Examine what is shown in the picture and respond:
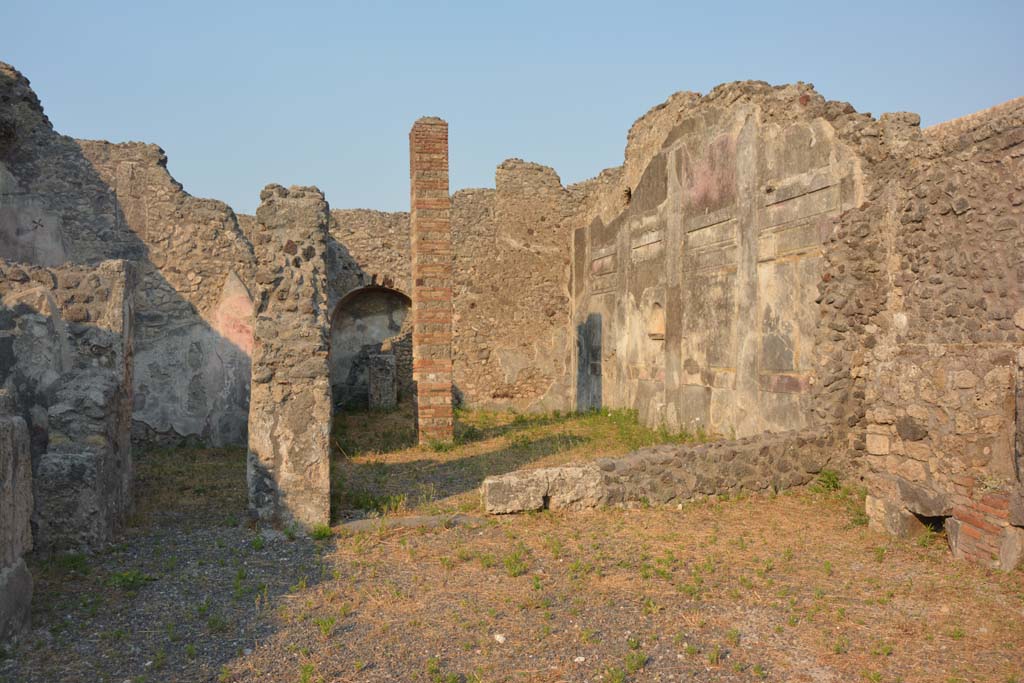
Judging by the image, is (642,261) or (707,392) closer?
(707,392)

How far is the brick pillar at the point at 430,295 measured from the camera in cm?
1013

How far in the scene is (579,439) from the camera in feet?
33.7

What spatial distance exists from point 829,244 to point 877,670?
5146 millimetres

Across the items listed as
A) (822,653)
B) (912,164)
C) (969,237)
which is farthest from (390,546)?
(912,164)

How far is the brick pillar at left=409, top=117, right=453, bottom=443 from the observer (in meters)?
10.1

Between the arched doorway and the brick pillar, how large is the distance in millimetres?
5646

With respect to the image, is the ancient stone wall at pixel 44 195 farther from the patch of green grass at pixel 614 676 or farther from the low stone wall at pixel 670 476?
the patch of green grass at pixel 614 676

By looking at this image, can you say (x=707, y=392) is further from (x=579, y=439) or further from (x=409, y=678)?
(x=409, y=678)

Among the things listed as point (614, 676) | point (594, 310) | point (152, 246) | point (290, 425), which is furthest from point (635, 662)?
point (594, 310)

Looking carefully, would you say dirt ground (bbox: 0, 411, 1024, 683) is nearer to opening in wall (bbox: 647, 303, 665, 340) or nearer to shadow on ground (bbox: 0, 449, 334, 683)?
shadow on ground (bbox: 0, 449, 334, 683)

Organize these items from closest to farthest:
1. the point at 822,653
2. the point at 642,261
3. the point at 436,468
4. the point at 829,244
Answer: the point at 822,653 < the point at 829,244 < the point at 436,468 < the point at 642,261

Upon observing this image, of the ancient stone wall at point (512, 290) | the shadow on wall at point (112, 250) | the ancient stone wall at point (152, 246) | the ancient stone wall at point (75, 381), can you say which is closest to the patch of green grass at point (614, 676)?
the ancient stone wall at point (75, 381)

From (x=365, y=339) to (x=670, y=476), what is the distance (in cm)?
1079

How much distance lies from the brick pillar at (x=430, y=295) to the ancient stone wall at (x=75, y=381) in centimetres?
434
